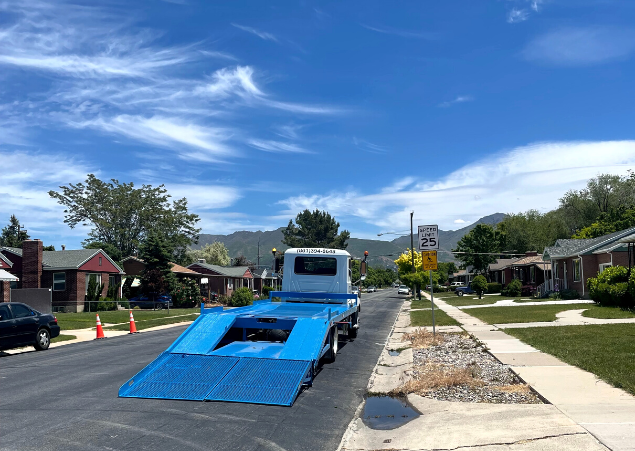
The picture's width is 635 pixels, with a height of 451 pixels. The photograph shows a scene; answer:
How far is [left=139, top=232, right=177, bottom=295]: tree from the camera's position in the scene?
4403 cm

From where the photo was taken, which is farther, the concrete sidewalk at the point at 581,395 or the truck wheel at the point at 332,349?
the truck wheel at the point at 332,349

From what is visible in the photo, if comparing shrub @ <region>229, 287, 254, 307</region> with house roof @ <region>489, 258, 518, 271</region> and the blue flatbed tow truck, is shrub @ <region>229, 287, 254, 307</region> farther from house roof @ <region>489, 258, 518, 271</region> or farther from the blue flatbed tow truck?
house roof @ <region>489, 258, 518, 271</region>

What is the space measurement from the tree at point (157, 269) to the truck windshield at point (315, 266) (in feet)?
99.3

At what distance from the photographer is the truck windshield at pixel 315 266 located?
16141 mm

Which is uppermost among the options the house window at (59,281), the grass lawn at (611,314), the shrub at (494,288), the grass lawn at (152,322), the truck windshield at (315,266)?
the truck windshield at (315,266)

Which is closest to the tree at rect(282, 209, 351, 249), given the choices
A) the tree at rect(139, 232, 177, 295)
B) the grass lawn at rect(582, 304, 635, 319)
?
the tree at rect(139, 232, 177, 295)

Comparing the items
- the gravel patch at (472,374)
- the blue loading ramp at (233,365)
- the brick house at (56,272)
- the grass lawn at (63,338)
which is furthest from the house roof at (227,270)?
the blue loading ramp at (233,365)

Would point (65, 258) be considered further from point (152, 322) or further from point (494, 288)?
point (494, 288)

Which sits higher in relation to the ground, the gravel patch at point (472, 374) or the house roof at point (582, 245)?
the house roof at point (582, 245)

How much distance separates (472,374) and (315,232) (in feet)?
258

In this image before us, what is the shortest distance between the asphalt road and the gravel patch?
1379mm

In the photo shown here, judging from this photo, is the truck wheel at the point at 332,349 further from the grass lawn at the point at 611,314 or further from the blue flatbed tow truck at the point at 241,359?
the grass lawn at the point at 611,314

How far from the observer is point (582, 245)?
39906mm

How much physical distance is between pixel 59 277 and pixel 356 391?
120 ft
